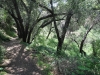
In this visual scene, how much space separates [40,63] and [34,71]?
33.5 inches

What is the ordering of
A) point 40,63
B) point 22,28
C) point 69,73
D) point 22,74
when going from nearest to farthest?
point 69,73 → point 22,74 → point 40,63 → point 22,28

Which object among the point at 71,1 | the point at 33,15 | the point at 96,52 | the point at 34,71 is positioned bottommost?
the point at 96,52

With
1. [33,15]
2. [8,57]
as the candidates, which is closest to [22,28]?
[33,15]

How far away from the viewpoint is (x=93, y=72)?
19.1ft

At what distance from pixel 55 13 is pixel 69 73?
7070 mm

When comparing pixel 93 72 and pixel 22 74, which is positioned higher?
pixel 93 72

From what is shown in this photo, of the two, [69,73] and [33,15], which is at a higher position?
[33,15]

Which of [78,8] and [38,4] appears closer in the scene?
[78,8]

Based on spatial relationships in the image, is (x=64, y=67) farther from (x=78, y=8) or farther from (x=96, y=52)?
(x=96, y=52)

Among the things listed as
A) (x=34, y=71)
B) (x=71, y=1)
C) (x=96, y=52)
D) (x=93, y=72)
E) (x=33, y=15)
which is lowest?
(x=96, y=52)

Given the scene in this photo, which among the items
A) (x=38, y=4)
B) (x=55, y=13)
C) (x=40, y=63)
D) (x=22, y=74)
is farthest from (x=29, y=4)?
(x=22, y=74)

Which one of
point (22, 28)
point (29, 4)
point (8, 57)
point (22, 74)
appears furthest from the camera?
point (22, 28)

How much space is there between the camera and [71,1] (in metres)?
9.77

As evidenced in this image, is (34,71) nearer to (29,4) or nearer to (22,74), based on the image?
(22,74)
